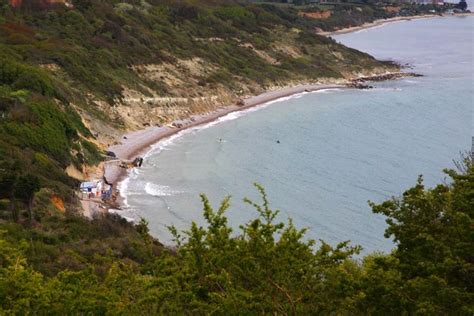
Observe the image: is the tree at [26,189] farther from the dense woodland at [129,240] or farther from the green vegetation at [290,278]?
the green vegetation at [290,278]

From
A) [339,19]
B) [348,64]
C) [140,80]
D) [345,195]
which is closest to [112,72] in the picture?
[140,80]

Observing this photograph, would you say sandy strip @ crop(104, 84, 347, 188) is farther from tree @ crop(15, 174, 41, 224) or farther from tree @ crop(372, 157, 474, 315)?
tree @ crop(372, 157, 474, 315)

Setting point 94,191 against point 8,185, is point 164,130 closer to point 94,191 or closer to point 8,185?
point 94,191

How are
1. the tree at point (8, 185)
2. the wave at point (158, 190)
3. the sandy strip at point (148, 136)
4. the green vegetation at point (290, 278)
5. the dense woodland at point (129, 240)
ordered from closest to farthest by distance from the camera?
1. the green vegetation at point (290, 278)
2. the dense woodland at point (129, 240)
3. the tree at point (8, 185)
4. the wave at point (158, 190)
5. the sandy strip at point (148, 136)

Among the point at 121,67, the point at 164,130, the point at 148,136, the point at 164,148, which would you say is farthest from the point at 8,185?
the point at 121,67

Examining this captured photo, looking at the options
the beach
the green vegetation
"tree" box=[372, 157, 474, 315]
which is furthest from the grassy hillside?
"tree" box=[372, 157, 474, 315]

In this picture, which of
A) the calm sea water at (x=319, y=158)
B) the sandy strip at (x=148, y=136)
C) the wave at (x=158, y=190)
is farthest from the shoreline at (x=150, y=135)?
the wave at (x=158, y=190)

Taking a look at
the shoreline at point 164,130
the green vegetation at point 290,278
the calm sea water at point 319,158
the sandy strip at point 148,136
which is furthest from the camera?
the sandy strip at point 148,136
